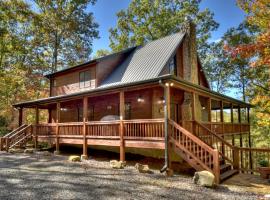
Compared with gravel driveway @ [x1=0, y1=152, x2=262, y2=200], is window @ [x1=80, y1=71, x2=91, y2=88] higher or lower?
higher

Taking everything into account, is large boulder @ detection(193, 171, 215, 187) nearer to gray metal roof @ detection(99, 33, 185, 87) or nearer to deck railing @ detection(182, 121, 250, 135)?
deck railing @ detection(182, 121, 250, 135)

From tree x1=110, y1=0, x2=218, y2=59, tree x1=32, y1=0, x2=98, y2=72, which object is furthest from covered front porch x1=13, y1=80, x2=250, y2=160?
tree x1=110, y1=0, x2=218, y2=59

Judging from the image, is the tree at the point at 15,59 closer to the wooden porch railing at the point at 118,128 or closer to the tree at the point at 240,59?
the wooden porch railing at the point at 118,128

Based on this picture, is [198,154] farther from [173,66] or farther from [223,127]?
[173,66]

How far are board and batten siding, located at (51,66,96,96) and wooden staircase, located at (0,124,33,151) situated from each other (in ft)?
12.2

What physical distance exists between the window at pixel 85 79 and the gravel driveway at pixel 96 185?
7.56 meters

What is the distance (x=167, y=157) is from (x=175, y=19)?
853 inches

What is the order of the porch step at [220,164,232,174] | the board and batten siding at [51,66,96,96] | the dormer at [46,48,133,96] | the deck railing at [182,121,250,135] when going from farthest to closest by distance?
the board and batten siding at [51,66,96,96], the dormer at [46,48,133,96], the deck railing at [182,121,250,135], the porch step at [220,164,232,174]

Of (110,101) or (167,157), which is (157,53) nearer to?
(110,101)

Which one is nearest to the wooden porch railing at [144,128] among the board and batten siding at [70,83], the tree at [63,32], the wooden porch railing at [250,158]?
the wooden porch railing at [250,158]

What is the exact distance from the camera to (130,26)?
29.0m

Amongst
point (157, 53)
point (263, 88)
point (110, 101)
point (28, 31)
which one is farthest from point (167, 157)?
point (28, 31)

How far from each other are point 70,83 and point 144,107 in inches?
280

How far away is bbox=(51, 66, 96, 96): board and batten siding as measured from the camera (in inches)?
606
